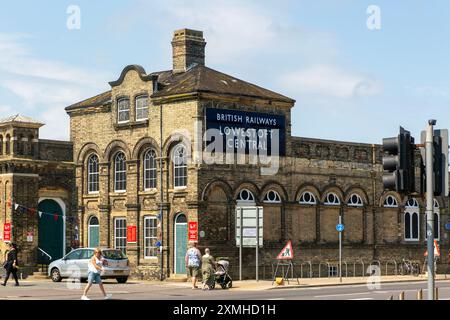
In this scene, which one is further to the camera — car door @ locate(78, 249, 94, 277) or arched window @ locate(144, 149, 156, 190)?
arched window @ locate(144, 149, 156, 190)

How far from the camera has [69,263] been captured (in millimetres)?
40844

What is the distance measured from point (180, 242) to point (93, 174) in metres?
7.30

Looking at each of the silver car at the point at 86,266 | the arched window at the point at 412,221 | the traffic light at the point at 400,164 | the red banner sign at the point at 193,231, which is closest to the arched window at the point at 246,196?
the red banner sign at the point at 193,231

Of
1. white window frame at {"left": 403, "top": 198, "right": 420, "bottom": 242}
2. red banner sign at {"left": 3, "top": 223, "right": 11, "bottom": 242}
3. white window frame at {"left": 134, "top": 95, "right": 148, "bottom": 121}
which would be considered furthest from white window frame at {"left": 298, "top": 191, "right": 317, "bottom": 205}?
red banner sign at {"left": 3, "top": 223, "right": 11, "bottom": 242}

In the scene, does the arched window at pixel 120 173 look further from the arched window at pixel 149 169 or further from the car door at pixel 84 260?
the car door at pixel 84 260

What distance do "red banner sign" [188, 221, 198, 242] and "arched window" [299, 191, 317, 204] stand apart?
6.74 meters

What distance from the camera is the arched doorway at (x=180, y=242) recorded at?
42.9 metres

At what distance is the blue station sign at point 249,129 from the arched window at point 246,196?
176 cm

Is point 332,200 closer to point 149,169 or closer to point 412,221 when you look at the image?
point 412,221

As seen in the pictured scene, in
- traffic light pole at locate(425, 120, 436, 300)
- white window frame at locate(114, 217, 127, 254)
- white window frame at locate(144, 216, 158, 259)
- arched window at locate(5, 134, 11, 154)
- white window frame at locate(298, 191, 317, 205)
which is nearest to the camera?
traffic light pole at locate(425, 120, 436, 300)

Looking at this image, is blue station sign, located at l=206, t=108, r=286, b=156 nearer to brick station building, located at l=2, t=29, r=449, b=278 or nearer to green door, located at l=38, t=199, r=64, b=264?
brick station building, located at l=2, t=29, r=449, b=278

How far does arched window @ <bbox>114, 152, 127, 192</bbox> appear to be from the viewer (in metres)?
46.3
